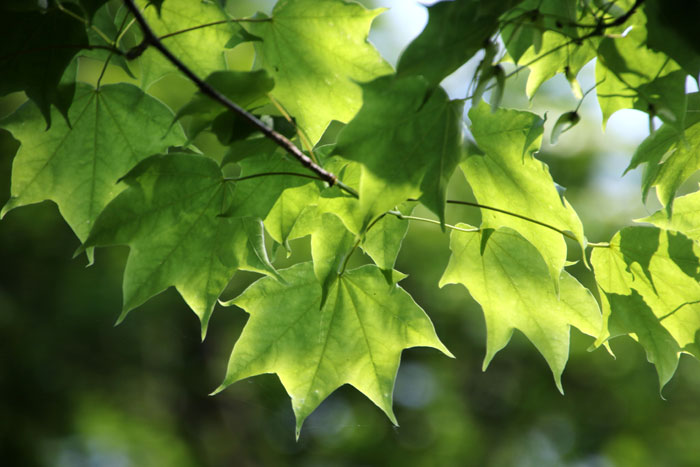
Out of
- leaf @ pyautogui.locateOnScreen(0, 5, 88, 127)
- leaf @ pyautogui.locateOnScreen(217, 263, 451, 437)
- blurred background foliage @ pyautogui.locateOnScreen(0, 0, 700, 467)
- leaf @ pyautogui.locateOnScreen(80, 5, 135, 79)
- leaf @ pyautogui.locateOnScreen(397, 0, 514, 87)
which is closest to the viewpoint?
leaf @ pyautogui.locateOnScreen(397, 0, 514, 87)

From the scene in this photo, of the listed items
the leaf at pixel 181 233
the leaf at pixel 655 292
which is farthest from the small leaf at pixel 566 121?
the leaf at pixel 181 233

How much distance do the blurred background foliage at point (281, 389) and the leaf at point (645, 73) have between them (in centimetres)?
404

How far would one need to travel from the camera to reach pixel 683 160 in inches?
29.4

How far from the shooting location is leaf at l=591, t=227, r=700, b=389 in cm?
77

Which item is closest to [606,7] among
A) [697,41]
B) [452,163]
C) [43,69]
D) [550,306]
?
[697,41]

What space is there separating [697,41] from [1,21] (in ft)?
2.20

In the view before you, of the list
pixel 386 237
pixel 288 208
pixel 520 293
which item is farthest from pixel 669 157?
pixel 288 208

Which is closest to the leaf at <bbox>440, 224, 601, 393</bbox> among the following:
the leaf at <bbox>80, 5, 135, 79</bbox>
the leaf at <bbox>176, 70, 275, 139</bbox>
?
the leaf at <bbox>176, 70, 275, 139</bbox>

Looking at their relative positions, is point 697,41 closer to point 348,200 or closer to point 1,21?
point 348,200

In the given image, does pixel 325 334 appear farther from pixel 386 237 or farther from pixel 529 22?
pixel 529 22

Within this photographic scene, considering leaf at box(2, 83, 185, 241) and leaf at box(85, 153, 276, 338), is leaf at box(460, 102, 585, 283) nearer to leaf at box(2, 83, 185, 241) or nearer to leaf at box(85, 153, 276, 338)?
leaf at box(85, 153, 276, 338)

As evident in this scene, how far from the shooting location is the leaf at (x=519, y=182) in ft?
2.27

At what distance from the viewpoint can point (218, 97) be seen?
1.85 ft

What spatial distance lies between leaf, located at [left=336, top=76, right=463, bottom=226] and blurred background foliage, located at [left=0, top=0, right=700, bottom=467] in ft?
13.5
